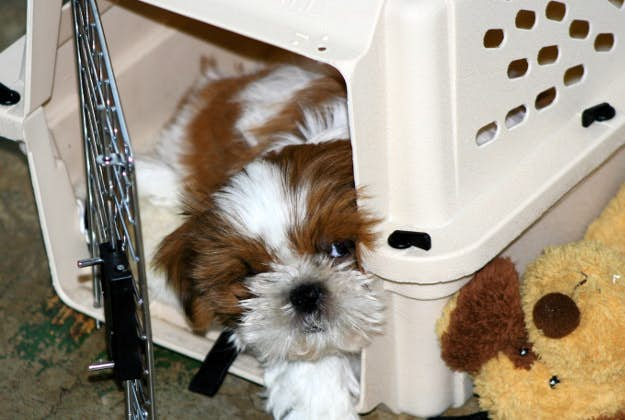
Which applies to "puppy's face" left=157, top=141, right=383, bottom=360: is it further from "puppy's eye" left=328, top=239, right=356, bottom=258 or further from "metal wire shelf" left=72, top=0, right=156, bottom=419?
"metal wire shelf" left=72, top=0, right=156, bottom=419

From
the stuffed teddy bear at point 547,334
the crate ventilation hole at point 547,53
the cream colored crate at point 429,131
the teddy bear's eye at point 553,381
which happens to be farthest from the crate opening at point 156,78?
the teddy bear's eye at point 553,381

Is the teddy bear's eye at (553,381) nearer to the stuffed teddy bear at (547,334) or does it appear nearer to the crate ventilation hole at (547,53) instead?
the stuffed teddy bear at (547,334)

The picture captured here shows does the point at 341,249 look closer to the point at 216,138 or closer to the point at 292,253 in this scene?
the point at 292,253

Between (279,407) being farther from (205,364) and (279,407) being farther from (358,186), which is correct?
(358,186)

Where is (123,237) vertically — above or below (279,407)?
above

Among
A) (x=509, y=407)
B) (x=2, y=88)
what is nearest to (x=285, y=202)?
(x=509, y=407)

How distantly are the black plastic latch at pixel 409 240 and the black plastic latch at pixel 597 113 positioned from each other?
0.50m

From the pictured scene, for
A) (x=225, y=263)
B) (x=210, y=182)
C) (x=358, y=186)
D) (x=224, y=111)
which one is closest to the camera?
(x=358, y=186)

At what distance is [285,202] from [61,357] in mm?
833

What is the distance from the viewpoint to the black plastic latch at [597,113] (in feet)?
7.11

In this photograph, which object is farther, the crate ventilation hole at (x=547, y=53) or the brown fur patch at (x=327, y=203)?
the crate ventilation hole at (x=547, y=53)

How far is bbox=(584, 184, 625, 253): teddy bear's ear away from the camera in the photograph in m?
2.32

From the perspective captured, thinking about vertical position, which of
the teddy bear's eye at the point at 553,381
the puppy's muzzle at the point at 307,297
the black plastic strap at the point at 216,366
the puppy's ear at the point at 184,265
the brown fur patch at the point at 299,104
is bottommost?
the black plastic strap at the point at 216,366

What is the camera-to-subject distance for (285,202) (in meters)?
2.00
